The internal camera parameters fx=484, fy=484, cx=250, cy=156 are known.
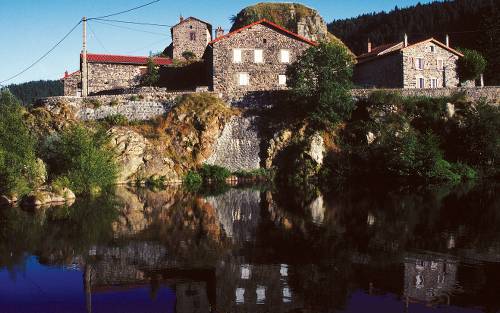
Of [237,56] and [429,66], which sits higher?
[237,56]

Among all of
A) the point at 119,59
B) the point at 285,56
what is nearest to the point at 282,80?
the point at 285,56

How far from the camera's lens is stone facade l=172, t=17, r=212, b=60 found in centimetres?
6194

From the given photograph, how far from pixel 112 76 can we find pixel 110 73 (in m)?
0.40

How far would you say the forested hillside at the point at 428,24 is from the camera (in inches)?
3007

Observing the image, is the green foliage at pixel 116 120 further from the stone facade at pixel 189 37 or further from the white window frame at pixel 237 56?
the stone facade at pixel 189 37

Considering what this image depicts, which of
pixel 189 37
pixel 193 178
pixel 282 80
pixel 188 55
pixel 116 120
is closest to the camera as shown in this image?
pixel 193 178

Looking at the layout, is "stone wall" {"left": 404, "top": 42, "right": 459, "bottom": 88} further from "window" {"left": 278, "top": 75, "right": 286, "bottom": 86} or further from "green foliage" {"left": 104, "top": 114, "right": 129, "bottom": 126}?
"green foliage" {"left": 104, "top": 114, "right": 129, "bottom": 126}

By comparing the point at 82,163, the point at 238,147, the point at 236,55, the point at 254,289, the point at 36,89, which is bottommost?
the point at 254,289

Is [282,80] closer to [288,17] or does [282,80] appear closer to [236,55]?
[236,55]

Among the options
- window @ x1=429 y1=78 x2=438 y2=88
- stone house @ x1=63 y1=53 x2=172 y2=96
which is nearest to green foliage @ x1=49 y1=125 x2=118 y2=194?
stone house @ x1=63 y1=53 x2=172 y2=96

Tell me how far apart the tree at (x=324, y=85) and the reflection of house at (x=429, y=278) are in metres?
31.9

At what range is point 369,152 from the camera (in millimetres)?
43656

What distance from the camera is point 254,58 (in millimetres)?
50719

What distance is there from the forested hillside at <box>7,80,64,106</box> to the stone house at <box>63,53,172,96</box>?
11136 centimetres
